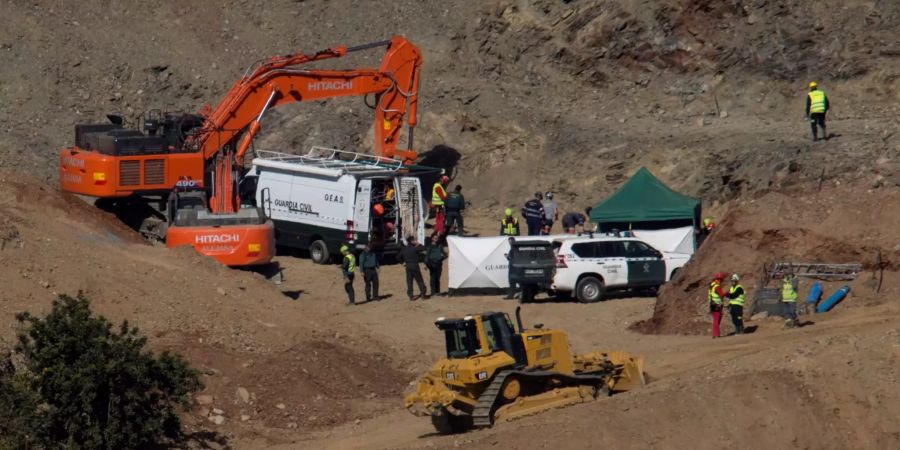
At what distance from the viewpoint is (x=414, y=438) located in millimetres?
20562

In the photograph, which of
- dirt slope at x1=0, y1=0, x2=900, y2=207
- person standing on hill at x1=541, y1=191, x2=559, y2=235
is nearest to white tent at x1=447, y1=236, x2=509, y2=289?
person standing on hill at x1=541, y1=191, x2=559, y2=235

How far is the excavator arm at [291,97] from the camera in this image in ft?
111

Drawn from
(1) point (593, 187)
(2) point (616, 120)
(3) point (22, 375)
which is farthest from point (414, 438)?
(2) point (616, 120)

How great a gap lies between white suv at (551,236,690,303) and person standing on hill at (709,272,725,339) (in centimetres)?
423

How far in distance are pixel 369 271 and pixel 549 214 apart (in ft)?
20.9

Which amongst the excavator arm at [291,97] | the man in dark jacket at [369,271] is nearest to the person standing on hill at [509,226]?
the man in dark jacket at [369,271]

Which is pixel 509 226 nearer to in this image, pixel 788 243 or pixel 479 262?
pixel 479 262

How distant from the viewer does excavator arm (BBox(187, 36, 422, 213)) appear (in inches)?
1335

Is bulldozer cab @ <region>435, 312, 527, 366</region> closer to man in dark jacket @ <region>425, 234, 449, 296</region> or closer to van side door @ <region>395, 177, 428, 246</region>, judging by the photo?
man in dark jacket @ <region>425, 234, 449, 296</region>

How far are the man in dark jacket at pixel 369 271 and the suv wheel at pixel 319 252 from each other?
8.84 feet

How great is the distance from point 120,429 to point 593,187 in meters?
21.1

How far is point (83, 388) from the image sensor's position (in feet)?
62.5

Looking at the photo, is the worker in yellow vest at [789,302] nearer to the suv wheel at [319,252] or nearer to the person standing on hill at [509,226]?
the person standing on hill at [509,226]

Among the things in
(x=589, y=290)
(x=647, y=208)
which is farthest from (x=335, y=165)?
(x=589, y=290)
